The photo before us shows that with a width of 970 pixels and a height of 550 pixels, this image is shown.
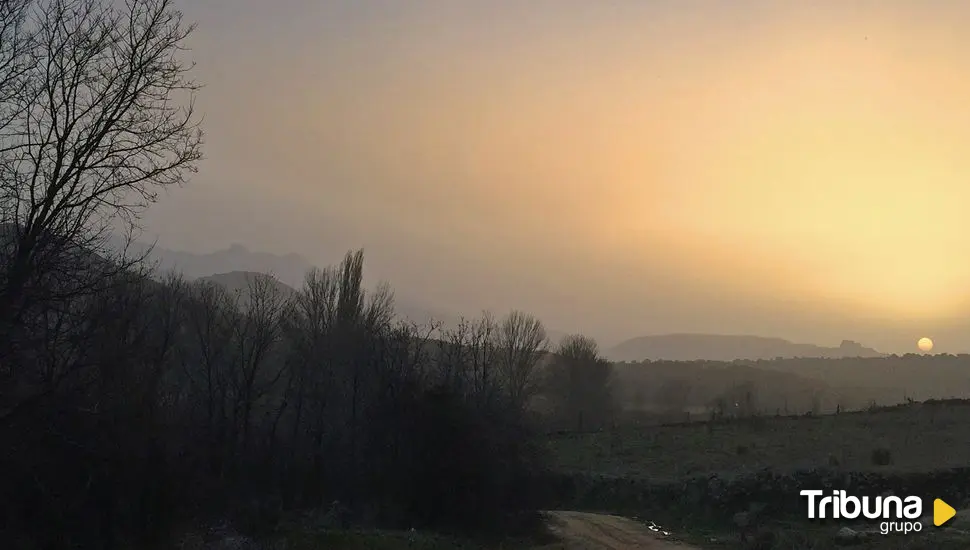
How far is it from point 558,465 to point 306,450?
14.3 metres

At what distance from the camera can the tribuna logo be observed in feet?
81.3

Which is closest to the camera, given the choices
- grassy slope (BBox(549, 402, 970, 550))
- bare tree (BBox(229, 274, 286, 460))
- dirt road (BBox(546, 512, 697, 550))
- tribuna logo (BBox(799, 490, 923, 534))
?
dirt road (BBox(546, 512, 697, 550))

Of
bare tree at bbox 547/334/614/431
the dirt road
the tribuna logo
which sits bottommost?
the dirt road

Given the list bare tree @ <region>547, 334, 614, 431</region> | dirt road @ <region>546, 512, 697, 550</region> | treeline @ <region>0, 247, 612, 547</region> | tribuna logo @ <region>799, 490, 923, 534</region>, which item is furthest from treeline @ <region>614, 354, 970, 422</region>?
dirt road @ <region>546, 512, 697, 550</region>

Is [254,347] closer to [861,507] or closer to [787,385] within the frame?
[861,507]

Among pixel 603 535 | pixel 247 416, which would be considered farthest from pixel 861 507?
pixel 247 416

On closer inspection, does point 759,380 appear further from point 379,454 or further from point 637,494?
point 379,454

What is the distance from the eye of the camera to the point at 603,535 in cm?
2344

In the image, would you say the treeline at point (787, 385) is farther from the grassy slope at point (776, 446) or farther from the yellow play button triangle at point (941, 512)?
the yellow play button triangle at point (941, 512)

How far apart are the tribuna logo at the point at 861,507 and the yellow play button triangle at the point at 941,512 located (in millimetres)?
570

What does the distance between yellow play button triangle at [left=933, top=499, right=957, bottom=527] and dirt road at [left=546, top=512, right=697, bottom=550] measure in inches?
322

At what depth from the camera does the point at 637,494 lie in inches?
1325

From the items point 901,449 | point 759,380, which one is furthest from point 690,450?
point 759,380

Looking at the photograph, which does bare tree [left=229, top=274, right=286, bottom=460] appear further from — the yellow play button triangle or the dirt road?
the yellow play button triangle
